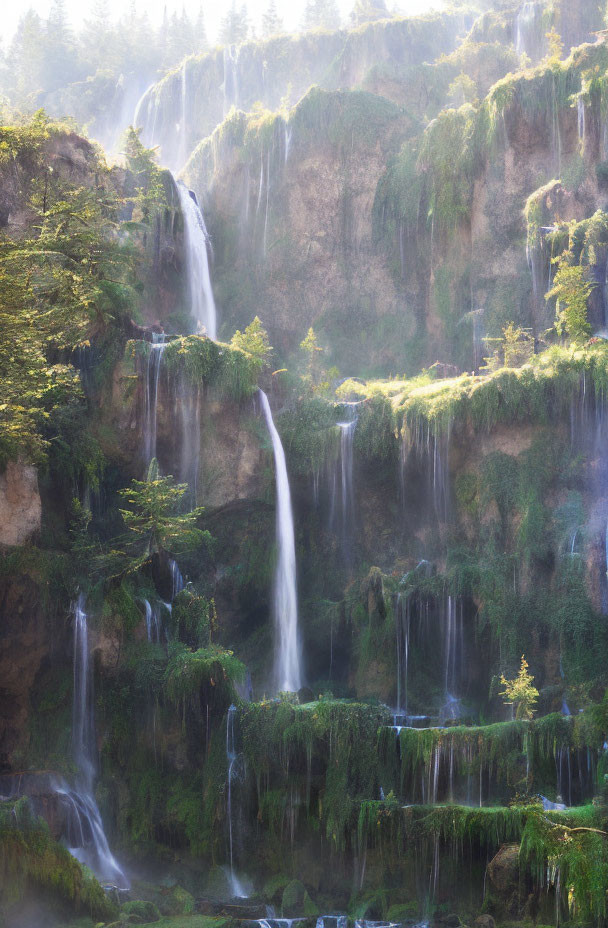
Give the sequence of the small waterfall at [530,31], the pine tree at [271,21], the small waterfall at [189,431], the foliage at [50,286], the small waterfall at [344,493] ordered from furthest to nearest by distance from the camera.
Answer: the pine tree at [271,21], the small waterfall at [530,31], the small waterfall at [344,493], the small waterfall at [189,431], the foliage at [50,286]

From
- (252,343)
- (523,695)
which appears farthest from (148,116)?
(523,695)

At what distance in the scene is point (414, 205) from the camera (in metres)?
37.0

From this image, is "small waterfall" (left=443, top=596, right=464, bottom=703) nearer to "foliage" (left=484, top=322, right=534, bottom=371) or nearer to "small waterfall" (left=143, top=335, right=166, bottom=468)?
"foliage" (left=484, top=322, right=534, bottom=371)

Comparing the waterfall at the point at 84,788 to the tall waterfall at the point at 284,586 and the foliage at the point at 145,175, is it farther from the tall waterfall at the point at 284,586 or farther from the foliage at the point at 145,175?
the foliage at the point at 145,175

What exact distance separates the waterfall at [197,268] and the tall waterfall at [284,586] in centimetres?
821

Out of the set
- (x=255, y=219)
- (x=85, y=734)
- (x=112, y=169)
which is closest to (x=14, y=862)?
(x=85, y=734)

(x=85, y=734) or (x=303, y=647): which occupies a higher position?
(x=303, y=647)

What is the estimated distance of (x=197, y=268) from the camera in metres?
37.5

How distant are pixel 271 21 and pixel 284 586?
54509mm

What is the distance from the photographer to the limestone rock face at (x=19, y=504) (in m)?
23.7

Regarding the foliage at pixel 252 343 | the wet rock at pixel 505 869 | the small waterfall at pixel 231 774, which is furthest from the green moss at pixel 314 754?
the foliage at pixel 252 343

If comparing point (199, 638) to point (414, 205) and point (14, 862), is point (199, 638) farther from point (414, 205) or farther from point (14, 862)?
point (414, 205)

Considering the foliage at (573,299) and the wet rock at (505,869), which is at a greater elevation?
the foliage at (573,299)

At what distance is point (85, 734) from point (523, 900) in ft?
33.7
